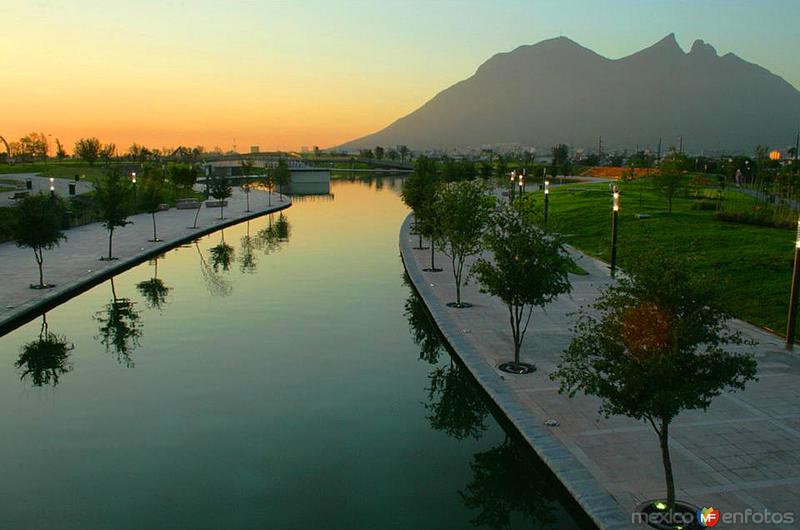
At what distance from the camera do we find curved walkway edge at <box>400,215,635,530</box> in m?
9.89

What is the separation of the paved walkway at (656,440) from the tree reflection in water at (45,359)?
11718mm

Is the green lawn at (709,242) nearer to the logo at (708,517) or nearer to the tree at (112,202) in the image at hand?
the logo at (708,517)

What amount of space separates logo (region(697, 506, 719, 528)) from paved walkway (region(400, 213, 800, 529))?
21 cm

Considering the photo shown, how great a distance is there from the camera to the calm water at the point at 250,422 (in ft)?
36.7

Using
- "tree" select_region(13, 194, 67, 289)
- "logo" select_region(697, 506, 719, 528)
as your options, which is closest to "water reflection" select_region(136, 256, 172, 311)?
"tree" select_region(13, 194, 67, 289)

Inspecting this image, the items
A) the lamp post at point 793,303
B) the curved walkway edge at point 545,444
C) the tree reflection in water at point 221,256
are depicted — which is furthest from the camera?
the tree reflection in water at point 221,256

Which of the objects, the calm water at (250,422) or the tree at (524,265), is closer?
the calm water at (250,422)

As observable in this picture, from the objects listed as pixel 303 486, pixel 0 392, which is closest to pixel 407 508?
pixel 303 486

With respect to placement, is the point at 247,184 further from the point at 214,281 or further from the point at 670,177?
the point at 670,177

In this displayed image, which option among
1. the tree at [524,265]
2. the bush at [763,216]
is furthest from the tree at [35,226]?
the bush at [763,216]

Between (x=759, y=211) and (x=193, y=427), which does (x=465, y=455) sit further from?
(x=759, y=211)

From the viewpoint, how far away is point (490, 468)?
41.5 ft

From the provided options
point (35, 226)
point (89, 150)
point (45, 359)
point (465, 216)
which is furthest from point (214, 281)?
point (89, 150)

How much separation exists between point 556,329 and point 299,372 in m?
8.41
